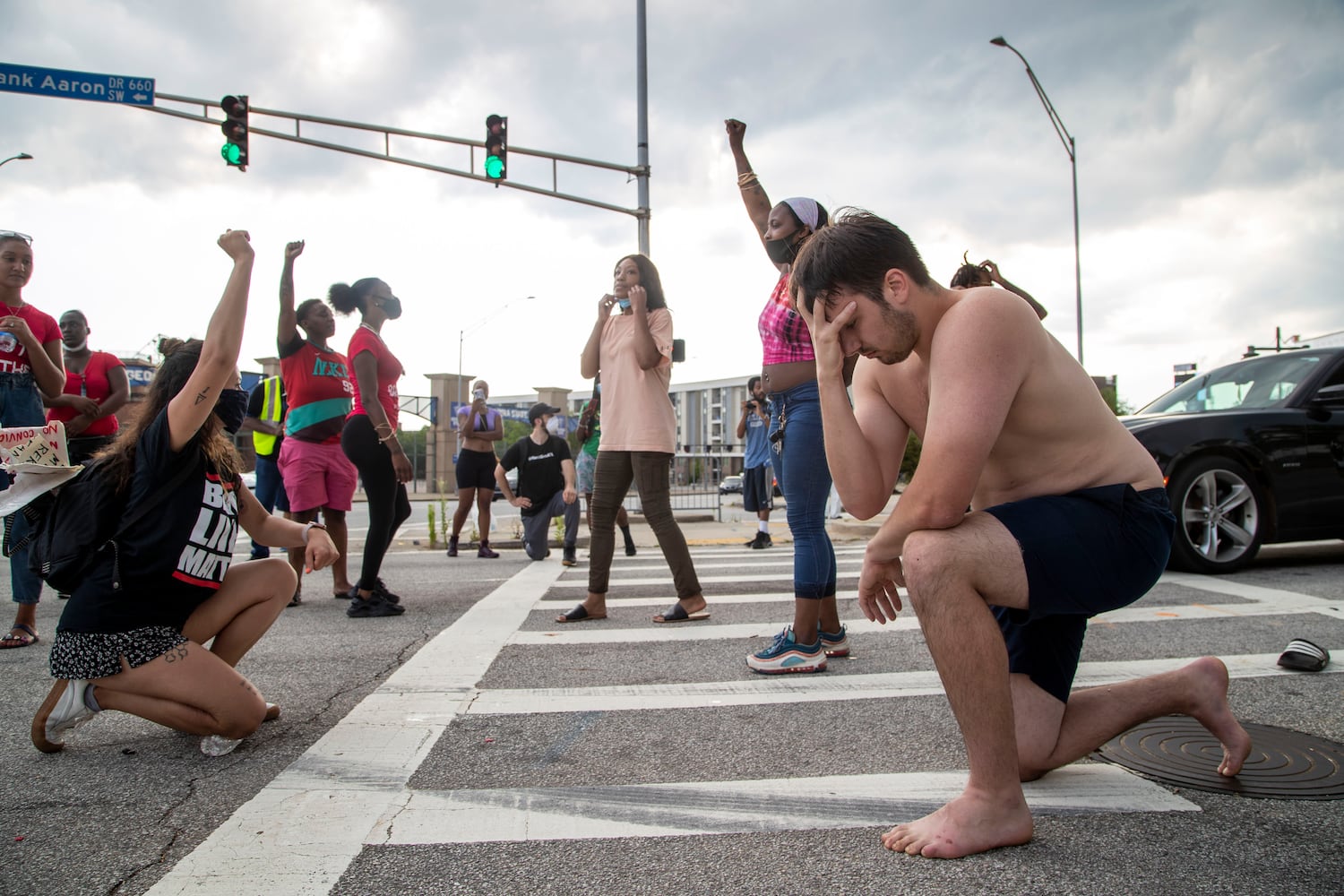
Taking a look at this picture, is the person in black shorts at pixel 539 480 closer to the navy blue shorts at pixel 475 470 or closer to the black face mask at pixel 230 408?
the navy blue shorts at pixel 475 470

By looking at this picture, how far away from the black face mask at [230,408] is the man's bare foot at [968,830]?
2.43 meters

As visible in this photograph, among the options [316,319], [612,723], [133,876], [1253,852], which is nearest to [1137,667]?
[1253,852]

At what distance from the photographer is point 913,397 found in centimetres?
234

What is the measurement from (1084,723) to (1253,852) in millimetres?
434

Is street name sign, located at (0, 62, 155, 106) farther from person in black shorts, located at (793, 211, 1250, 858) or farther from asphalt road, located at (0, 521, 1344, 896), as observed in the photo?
person in black shorts, located at (793, 211, 1250, 858)

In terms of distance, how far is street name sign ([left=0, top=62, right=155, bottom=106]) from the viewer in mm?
11344

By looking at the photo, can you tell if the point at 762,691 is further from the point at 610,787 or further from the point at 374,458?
the point at 374,458

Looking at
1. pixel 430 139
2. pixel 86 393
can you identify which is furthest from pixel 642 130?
pixel 86 393

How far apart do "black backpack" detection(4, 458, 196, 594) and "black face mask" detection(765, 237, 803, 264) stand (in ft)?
7.77

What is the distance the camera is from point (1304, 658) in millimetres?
3303

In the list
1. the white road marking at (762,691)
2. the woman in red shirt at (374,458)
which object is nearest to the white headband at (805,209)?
the white road marking at (762,691)

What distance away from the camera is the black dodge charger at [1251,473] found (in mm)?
5973

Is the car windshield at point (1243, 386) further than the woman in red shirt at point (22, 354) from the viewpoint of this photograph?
Yes

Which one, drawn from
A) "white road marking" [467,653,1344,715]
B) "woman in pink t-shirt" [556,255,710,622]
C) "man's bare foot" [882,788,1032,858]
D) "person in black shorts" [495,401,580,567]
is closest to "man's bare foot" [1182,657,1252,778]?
"man's bare foot" [882,788,1032,858]
